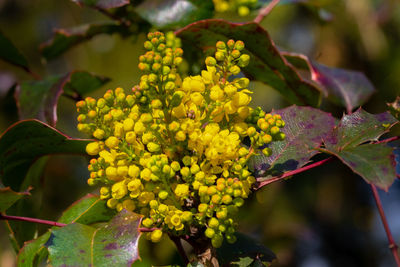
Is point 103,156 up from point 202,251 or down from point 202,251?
up

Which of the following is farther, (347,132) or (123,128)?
(347,132)

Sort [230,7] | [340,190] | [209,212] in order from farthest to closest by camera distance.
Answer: [340,190], [230,7], [209,212]

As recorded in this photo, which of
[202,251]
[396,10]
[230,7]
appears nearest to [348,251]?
[396,10]

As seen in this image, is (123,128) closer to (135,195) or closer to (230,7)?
(135,195)

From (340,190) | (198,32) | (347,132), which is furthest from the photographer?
(340,190)

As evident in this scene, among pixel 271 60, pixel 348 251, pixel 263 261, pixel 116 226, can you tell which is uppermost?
pixel 271 60

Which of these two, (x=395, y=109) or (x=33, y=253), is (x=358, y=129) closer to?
(x=395, y=109)

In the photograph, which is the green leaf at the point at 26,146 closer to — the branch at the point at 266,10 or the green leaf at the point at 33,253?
the green leaf at the point at 33,253
